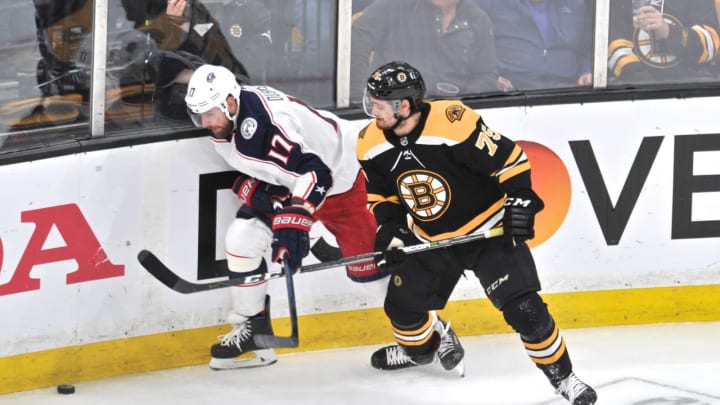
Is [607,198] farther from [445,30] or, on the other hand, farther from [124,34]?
[124,34]

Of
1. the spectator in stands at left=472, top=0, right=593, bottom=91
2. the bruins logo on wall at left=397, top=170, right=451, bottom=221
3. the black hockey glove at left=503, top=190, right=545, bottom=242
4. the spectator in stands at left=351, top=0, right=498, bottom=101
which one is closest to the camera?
the black hockey glove at left=503, top=190, right=545, bottom=242

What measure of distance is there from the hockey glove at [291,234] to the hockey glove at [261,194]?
0.19m

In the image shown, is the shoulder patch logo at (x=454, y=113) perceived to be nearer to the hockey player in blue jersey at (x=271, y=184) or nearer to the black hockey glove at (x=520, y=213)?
the black hockey glove at (x=520, y=213)

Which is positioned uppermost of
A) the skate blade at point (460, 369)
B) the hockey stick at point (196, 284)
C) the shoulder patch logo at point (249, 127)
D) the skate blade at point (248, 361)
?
the shoulder patch logo at point (249, 127)

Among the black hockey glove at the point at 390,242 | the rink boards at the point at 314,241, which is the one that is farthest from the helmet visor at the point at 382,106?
the rink boards at the point at 314,241

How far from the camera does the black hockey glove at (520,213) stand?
373 centimetres

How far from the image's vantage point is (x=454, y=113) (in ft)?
12.5

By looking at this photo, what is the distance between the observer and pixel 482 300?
4.79 metres

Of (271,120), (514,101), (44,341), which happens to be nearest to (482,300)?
(514,101)

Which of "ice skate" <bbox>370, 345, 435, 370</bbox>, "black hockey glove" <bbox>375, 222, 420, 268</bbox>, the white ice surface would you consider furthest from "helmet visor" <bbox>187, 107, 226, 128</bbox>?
"ice skate" <bbox>370, 345, 435, 370</bbox>

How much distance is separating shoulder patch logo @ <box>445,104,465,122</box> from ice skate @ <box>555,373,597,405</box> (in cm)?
82

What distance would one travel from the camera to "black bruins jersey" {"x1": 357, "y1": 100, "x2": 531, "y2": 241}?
12.3 feet

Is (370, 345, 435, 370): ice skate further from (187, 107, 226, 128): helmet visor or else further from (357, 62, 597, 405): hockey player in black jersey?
(187, 107, 226, 128): helmet visor

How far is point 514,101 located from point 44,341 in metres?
1.83
